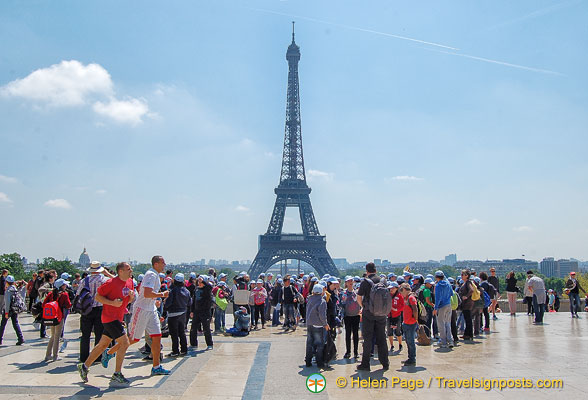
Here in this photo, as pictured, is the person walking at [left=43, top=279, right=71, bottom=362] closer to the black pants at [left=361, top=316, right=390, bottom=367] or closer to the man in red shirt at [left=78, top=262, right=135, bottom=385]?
the man in red shirt at [left=78, top=262, right=135, bottom=385]

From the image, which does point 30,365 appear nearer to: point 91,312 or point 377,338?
point 91,312

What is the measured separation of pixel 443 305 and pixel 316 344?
4.02m

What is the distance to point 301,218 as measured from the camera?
75750 millimetres

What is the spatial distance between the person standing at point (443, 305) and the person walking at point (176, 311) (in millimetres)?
5993

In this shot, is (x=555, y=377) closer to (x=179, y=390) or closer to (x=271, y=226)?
(x=179, y=390)

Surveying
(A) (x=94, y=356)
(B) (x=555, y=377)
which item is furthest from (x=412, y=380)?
(A) (x=94, y=356)

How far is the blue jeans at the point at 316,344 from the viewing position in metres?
9.09

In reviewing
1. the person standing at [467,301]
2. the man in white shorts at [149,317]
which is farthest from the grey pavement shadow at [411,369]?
the man in white shorts at [149,317]

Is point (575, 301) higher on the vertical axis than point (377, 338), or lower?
lower

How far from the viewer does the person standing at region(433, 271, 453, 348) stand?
11.5 metres

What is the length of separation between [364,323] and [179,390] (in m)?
3.67

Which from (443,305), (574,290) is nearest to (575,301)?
(574,290)

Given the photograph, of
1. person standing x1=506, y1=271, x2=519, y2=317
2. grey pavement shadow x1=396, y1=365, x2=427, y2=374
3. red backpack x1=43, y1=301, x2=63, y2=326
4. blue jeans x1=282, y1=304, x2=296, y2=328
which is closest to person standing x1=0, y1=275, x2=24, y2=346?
red backpack x1=43, y1=301, x2=63, y2=326

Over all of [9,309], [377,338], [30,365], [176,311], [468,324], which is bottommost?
[30,365]
